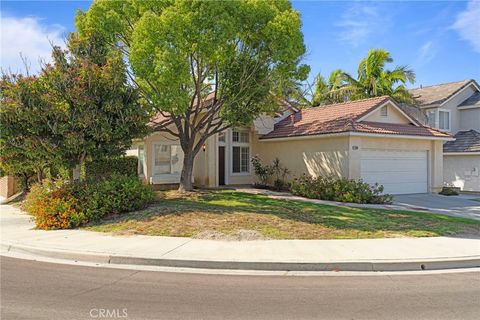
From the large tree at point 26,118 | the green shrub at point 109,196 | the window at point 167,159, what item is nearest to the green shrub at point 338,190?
the window at point 167,159

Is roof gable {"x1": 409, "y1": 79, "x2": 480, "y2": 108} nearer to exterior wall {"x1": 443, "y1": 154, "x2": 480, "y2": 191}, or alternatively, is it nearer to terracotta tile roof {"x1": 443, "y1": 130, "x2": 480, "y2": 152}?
terracotta tile roof {"x1": 443, "y1": 130, "x2": 480, "y2": 152}

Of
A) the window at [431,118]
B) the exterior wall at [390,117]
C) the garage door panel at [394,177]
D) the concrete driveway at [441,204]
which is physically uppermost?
the window at [431,118]

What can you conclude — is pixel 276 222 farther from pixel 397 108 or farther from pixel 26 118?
pixel 397 108

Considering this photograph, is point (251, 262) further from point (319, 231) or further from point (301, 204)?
point (301, 204)

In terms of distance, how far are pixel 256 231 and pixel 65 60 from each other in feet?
28.7

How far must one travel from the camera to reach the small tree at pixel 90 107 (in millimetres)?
12023

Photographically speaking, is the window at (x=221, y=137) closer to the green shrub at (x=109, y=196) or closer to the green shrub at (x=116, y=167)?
the green shrub at (x=116, y=167)

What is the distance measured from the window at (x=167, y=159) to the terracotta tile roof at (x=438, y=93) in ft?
55.4

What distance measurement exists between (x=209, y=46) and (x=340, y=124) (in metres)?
8.48

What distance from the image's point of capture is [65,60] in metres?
13.1

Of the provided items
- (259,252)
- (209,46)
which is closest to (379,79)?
(209,46)

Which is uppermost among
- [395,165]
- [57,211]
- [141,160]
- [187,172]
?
[141,160]

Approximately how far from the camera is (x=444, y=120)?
2616cm

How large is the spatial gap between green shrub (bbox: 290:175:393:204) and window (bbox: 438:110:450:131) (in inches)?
437
